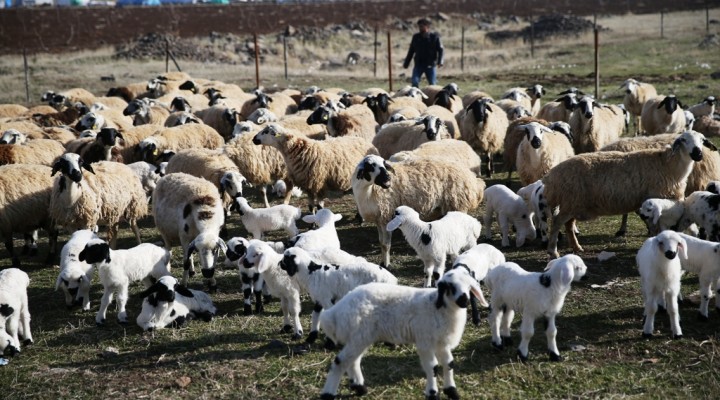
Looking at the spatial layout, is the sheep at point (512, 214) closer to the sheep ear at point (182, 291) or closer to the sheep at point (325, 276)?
the sheep at point (325, 276)

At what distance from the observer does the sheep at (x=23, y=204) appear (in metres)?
10.3

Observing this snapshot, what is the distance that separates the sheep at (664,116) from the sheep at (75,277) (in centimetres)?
1187

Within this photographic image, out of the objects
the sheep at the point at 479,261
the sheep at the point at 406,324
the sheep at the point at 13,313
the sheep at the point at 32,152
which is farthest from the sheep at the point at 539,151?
the sheep at the point at 32,152

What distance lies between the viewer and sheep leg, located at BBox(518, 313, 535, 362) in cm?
655

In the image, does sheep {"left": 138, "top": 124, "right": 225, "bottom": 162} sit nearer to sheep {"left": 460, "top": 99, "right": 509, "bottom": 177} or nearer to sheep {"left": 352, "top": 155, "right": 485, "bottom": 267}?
sheep {"left": 460, "top": 99, "right": 509, "bottom": 177}

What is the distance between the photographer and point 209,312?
797 cm

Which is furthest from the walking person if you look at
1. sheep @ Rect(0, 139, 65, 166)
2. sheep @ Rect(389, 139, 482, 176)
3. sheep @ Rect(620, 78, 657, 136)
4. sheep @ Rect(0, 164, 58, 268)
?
sheep @ Rect(0, 164, 58, 268)

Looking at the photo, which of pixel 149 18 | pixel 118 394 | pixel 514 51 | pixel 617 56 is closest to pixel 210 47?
pixel 149 18

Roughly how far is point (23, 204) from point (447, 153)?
6.12 metres

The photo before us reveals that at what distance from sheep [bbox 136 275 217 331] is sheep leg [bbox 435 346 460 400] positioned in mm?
2962

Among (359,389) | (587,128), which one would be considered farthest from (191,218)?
(587,128)

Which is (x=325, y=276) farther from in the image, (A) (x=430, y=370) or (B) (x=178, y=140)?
(B) (x=178, y=140)

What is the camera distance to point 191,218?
30.7 feet

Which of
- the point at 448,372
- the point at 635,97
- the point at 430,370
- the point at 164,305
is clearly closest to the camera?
the point at 430,370
